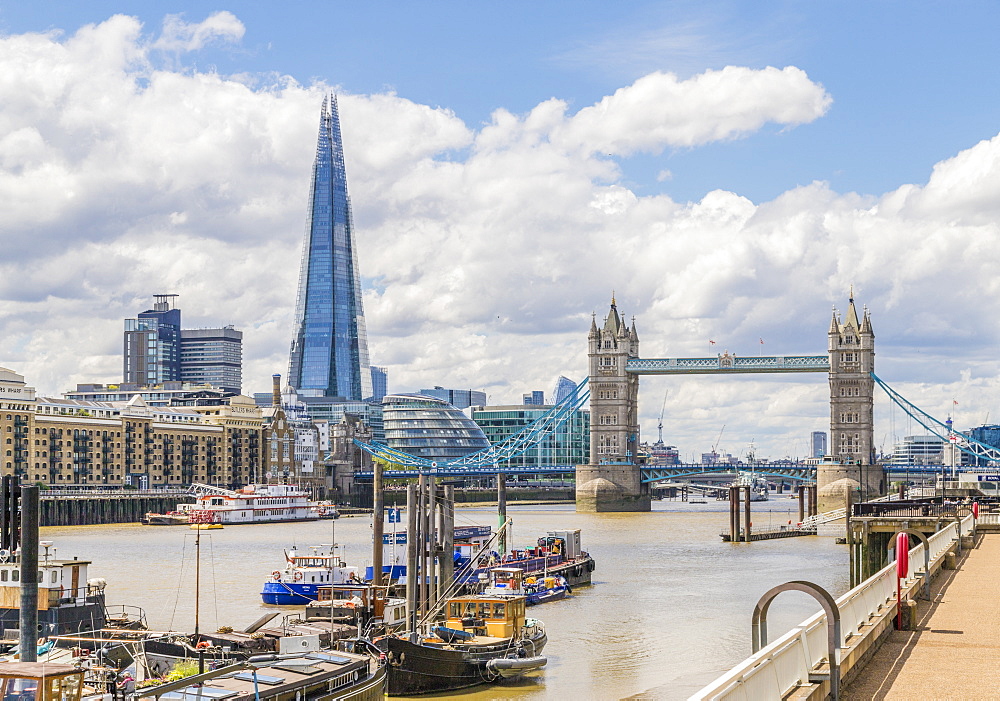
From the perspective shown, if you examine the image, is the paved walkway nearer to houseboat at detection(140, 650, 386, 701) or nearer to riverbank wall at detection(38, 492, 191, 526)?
houseboat at detection(140, 650, 386, 701)

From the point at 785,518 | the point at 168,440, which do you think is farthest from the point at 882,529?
the point at 168,440

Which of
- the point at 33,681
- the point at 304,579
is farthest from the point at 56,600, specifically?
the point at 33,681

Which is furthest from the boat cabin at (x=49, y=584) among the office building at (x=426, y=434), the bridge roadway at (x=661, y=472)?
the office building at (x=426, y=434)

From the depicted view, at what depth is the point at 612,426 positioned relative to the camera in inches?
5536

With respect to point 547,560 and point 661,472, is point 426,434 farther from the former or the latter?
point 547,560

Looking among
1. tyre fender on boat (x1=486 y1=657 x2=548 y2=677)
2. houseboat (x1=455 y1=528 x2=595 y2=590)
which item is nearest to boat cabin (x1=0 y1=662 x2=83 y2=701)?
tyre fender on boat (x1=486 y1=657 x2=548 y2=677)

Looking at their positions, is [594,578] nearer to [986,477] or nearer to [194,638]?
[194,638]

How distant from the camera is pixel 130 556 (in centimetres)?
7094

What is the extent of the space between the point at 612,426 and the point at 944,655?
125 m

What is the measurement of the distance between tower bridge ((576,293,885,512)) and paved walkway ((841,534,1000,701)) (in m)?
107

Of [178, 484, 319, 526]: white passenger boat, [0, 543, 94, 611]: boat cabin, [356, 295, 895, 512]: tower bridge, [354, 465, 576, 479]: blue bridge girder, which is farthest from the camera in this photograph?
[354, 465, 576, 479]: blue bridge girder

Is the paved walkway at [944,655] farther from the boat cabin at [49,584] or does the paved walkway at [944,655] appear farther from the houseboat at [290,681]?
the boat cabin at [49,584]

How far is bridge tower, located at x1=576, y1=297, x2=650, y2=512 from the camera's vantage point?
134 meters

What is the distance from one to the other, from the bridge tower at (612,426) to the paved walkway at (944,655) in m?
111
